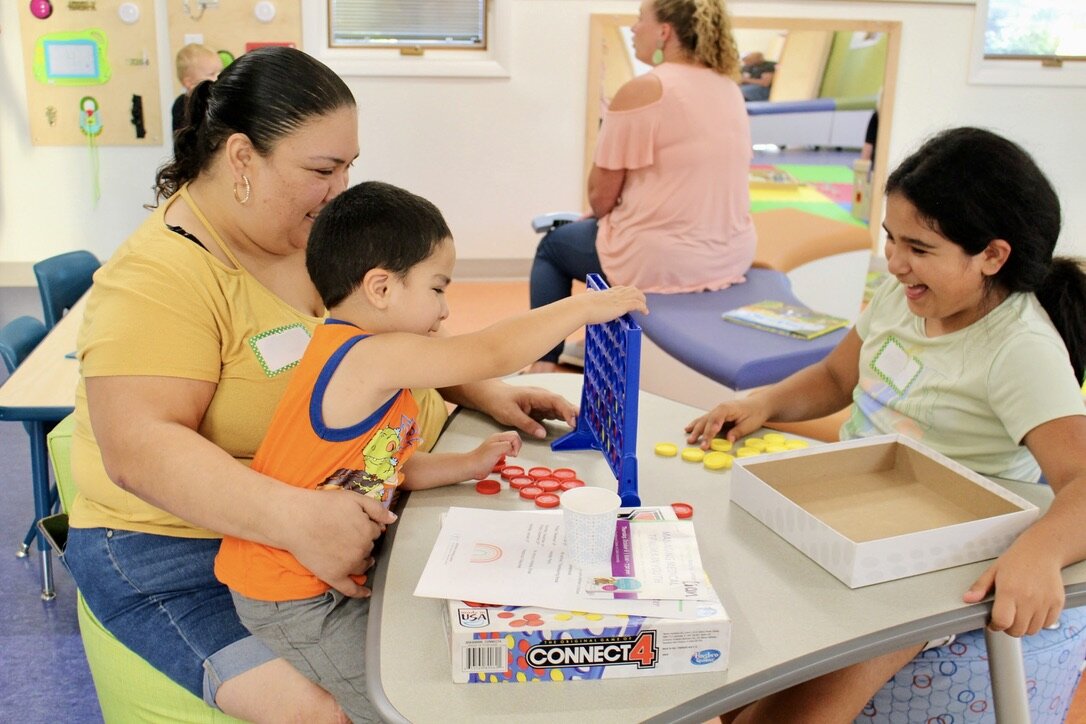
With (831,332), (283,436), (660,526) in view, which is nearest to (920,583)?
(660,526)

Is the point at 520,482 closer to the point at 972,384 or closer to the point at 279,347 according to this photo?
the point at 279,347

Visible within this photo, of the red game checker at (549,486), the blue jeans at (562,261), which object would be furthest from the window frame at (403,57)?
the red game checker at (549,486)

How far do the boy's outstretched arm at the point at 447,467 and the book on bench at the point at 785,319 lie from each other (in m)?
1.52

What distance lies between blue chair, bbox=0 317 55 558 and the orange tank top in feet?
4.82

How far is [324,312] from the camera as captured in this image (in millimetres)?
1585

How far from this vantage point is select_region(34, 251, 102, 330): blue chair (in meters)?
2.79

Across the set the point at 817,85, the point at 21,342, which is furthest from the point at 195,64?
the point at 817,85

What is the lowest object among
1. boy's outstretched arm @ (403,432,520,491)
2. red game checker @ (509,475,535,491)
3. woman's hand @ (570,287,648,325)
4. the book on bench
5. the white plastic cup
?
the book on bench

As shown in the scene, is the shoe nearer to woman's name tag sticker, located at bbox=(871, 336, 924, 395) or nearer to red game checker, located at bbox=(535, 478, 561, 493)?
woman's name tag sticker, located at bbox=(871, 336, 924, 395)

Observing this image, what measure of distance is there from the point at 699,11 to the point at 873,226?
2.86 m

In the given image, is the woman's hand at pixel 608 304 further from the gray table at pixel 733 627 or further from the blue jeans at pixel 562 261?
the blue jeans at pixel 562 261

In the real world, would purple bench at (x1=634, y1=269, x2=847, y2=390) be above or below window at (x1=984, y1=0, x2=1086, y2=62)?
below

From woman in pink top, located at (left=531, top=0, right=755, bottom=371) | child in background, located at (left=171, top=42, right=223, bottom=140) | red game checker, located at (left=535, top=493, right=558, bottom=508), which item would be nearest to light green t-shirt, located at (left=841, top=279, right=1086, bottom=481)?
red game checker, located at (left=535, top=493, right=558, bottom=508)

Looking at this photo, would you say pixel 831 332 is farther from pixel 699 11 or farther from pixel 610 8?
pixel 610 8
